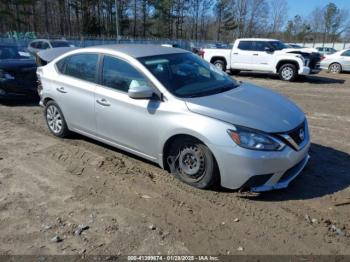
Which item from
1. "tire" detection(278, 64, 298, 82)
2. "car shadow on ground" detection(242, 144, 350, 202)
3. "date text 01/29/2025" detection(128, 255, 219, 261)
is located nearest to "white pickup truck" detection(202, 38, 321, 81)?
"tire" detection(278, 64, 298, 82)

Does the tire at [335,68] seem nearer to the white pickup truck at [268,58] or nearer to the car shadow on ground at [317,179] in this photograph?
the white pickup truck at [268,58]

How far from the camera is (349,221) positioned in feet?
11.2

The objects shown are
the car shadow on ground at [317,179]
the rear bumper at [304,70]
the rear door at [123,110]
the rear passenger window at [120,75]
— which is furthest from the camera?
the rear bumper at [304,70]

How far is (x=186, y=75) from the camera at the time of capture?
4.59 m

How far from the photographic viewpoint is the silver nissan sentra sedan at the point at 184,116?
3613mm

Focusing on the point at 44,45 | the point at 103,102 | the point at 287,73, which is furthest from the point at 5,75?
the point at 287,73

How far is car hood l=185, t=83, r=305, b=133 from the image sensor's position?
3670 millimetres

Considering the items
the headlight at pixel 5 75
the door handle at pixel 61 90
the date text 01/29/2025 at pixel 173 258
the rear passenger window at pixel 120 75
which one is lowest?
the date text 01/29/2025 at pixel 173 258

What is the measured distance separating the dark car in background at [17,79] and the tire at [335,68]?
53.2 feet

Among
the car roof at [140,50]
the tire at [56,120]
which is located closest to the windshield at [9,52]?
the tire at [56,120]

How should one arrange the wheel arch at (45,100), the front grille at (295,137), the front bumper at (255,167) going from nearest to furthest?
the front bumper at (255,167) → the front grille at (295,137) → the wheel arch at (45,100)

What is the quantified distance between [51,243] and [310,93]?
34.4 ft

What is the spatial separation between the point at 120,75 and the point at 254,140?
2.15 meters

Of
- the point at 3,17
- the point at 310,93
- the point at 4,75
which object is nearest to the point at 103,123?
the point at 4,75
